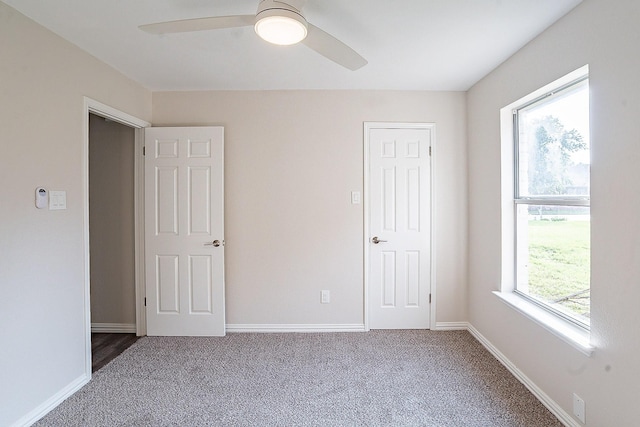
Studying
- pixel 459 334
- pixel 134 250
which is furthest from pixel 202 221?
pixel 459 334

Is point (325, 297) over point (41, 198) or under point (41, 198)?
under

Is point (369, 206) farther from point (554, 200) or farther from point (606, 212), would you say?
point (606, 212)

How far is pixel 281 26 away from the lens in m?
1.42

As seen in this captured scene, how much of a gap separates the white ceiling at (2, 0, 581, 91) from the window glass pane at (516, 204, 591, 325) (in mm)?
1242

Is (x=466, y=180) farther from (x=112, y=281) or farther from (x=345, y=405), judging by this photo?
(x=112, y=281)

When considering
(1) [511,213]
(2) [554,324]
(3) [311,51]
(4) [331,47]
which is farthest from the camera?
(1) [511,213]

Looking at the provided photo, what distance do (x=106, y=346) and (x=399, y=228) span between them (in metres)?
3.07

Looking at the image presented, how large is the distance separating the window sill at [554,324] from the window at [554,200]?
0.05 meters

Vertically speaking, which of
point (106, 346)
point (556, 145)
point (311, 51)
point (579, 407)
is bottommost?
point (106, 346)

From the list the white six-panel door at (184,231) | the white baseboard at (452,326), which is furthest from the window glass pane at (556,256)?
the white six-panel door at (184,231)

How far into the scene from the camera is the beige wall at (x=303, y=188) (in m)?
3.01

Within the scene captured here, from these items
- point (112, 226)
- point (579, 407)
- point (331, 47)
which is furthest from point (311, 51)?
point (579, 407)

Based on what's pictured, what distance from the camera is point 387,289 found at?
3055 millimetres

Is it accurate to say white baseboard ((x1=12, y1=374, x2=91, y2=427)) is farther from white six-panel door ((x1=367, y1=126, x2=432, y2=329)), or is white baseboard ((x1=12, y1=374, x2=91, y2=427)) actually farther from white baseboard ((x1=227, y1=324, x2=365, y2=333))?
white six-panel door ((x1=367, y1=126, x2=432, y2=329))
